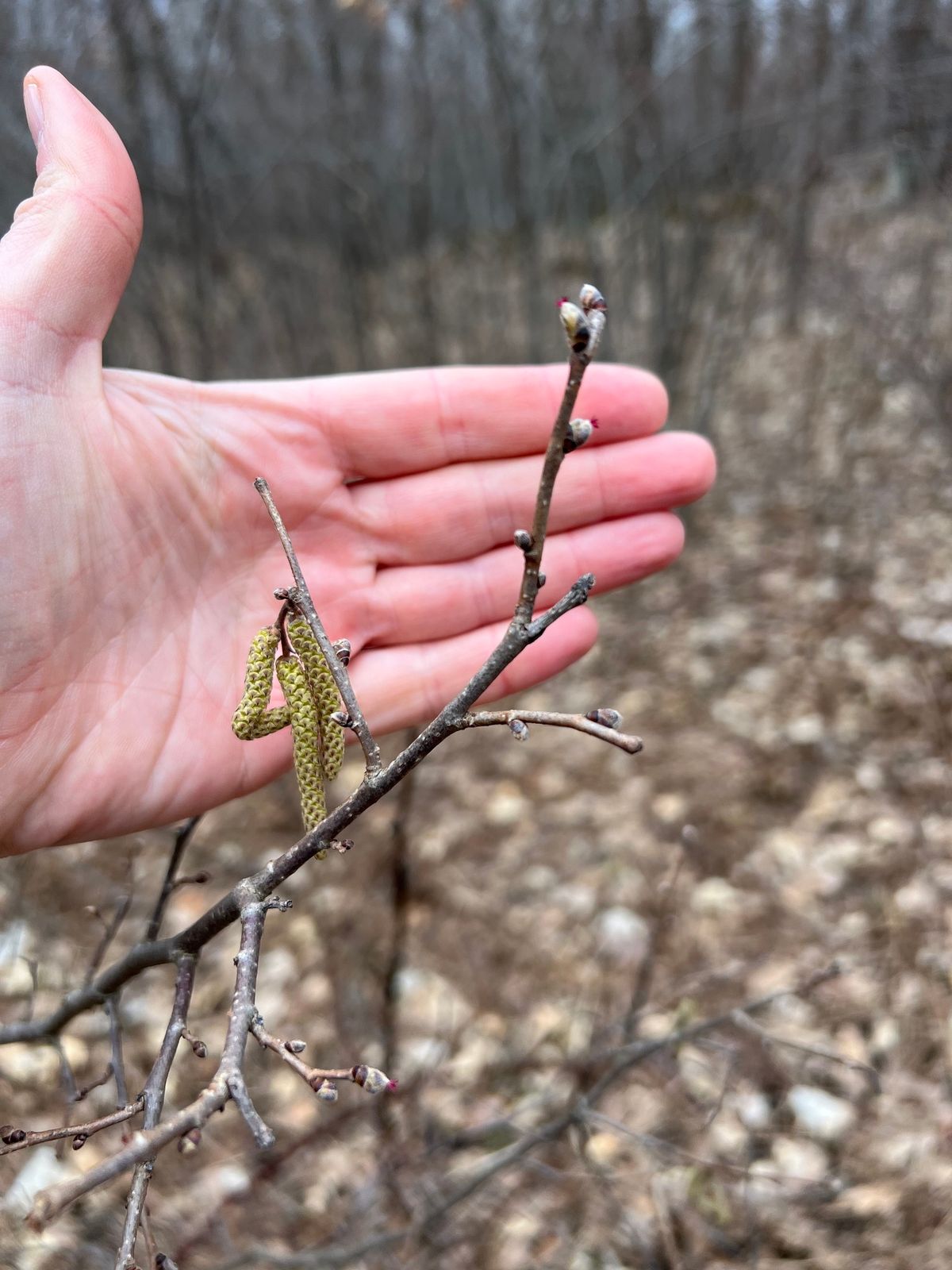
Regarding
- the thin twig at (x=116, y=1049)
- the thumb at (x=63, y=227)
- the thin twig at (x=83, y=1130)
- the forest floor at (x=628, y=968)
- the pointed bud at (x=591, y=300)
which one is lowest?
the forest floor at (x=628, y=968)

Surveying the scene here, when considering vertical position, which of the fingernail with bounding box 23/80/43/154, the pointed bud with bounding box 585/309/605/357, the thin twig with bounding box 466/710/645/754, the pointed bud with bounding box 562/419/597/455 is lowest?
the thin twig with bounding box 466/710/645/754

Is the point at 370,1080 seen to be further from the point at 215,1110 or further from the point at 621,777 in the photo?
the point at 621,777

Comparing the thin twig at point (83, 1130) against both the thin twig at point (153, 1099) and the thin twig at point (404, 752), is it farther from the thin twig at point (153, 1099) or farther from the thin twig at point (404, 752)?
the thin twig at point (404, 752)

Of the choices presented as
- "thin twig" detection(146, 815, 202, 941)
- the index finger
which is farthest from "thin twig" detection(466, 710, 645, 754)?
the index finger

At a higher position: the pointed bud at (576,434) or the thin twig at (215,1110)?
the pointed bud at (576,434)

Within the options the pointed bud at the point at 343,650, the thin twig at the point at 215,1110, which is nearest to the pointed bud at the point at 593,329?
the pointed bud at the point at 343,650

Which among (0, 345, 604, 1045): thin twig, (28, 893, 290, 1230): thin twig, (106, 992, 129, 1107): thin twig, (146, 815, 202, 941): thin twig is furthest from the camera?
(146, 815, 202, 941): thin twig

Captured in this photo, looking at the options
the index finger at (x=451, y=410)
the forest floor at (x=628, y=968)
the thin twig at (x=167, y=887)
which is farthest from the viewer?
the forest floor at (x=628, y=968)

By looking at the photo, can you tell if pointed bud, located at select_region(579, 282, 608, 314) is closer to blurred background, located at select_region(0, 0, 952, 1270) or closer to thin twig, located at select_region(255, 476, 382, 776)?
thin twig, located at select_region(255, 476, 382, 776)

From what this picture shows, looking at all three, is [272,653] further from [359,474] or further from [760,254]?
[760,254]
